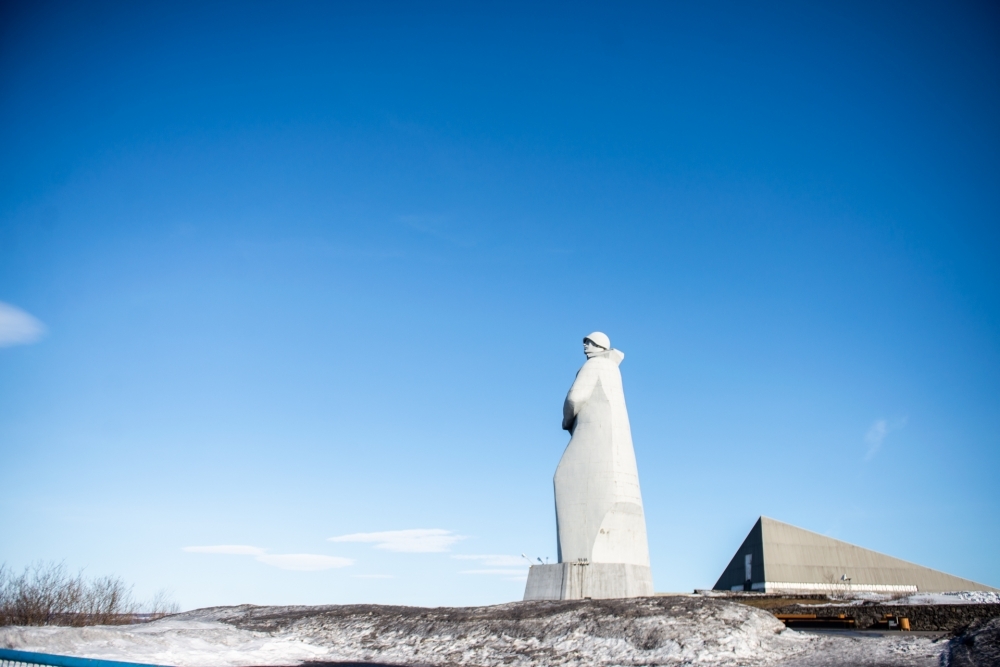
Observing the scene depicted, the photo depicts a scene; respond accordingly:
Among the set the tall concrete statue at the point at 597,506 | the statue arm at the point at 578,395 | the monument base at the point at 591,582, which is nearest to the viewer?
the monument base at the point at 591,582

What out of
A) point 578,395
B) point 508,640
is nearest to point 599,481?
point 578,395

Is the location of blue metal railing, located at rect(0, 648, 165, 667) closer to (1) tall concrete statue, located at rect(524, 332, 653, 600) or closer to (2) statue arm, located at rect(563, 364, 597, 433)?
(1) tall concrete statue, located at rect(524, 332, 653, 600)

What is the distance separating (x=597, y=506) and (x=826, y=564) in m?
16.2

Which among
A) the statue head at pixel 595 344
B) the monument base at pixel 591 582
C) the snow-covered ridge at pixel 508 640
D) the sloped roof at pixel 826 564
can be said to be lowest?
the snow-covered ridge at pixel 508 640

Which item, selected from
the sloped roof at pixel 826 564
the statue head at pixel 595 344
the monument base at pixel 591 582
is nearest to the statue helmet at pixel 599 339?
the statue head at pixel 595 344

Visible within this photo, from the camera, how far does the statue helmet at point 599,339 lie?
19328 mm

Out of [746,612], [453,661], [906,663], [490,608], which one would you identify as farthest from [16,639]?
[906,663]

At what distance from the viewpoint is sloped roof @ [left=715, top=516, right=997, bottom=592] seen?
90.3 ft

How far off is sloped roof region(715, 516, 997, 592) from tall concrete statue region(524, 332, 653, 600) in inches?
506

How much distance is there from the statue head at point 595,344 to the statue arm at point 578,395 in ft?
2.01

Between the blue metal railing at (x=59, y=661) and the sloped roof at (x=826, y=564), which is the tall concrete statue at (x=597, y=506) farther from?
the sloped roof at (x=826, y=564)

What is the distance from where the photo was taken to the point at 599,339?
19.4 metres

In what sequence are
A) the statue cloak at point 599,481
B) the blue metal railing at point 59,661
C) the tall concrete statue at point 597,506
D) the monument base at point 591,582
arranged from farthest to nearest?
the statue cloak at point 599,481, the tall concrete statue at point 597,506, the monument base at point 591,582, the blue metal railing at point 59,661

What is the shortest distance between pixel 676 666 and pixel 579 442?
8019 mm
